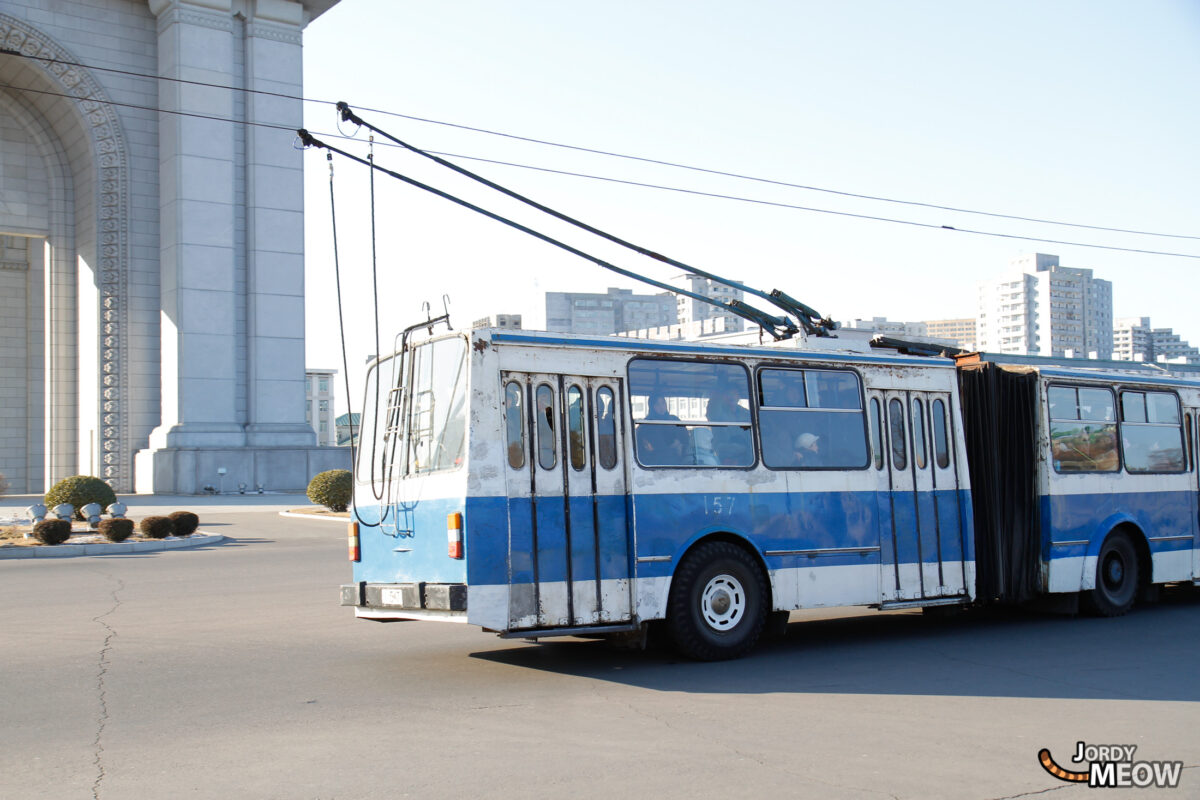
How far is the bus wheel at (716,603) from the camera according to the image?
9492mm

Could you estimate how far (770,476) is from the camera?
10.3 metres

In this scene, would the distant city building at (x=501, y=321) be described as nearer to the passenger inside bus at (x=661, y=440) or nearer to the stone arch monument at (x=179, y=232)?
the passenger inside bus at (x=661, y=440)

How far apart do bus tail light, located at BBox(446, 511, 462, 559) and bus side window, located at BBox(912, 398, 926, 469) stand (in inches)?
193

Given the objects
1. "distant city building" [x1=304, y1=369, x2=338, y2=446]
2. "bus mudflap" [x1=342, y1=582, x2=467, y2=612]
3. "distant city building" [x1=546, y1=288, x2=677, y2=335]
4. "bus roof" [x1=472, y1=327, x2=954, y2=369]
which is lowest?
"bus mudflap" [x1=342, y1=582, x2=467, y2=612]

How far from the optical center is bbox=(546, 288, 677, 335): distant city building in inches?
4820

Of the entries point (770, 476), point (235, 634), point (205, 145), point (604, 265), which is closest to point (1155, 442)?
point (770, 476)

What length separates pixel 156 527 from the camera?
78.5 ft

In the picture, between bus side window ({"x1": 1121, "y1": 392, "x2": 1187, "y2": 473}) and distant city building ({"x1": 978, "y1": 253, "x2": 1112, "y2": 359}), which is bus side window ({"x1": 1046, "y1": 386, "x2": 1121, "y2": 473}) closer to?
bus side window ({"x1": 1121, "y1": 392, "x2": 1187, "y2": 473})

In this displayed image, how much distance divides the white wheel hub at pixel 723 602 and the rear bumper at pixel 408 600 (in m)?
2.13

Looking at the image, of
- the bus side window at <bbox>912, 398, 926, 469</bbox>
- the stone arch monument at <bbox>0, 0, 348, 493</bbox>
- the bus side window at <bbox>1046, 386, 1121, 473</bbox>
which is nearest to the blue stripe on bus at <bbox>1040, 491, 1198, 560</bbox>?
the bus side window at <bbox>1046, 386, 1121, 473</bbox>

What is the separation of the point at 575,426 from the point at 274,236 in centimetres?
3635

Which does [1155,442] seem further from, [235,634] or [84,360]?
[84,360]

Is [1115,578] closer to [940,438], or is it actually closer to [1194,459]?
[1194,459]

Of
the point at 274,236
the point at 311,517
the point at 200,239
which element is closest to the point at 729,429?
the point at 311,517
